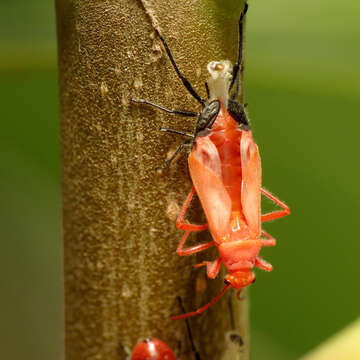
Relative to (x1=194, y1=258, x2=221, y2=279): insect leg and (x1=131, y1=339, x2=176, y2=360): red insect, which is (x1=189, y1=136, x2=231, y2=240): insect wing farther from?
(x1=131, y1=339, x2=176, y2=360): red insect

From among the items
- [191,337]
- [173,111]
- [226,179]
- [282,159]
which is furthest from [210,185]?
[282,159]

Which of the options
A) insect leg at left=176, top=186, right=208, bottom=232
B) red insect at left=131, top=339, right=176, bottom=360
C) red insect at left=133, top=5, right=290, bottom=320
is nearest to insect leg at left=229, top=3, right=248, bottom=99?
red insect at left=133, top=5, right=290, bottom=320

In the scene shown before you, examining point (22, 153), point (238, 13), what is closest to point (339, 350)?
point (238, 13)

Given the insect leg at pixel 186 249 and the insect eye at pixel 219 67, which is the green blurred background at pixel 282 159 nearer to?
the insect eye at pixel 219 67

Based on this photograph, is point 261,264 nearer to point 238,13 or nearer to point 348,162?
point 238,13

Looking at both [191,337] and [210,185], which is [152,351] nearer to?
[191,337]

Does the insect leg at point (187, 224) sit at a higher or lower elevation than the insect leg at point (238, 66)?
lower

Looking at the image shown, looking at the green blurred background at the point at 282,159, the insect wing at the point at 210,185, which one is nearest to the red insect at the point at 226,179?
the insect wing at the point at 210,185

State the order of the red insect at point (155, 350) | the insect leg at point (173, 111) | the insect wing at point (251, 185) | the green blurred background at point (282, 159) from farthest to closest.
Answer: the green blurred background at point (282, 159), the insect wing at point (251, 185), the red insect at point (155, 350), the insect leg at point (173, 111)
